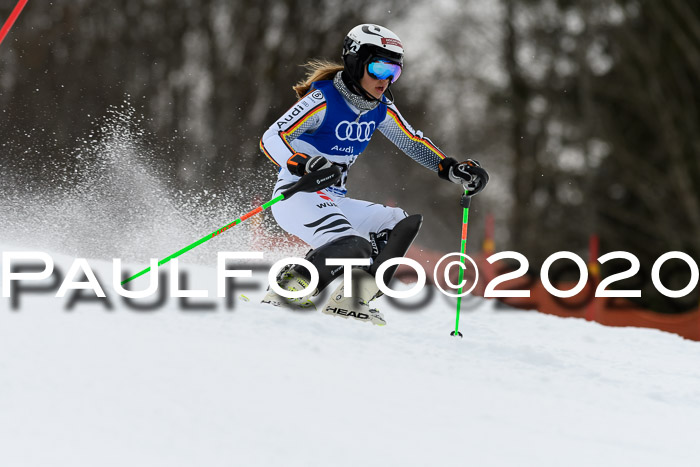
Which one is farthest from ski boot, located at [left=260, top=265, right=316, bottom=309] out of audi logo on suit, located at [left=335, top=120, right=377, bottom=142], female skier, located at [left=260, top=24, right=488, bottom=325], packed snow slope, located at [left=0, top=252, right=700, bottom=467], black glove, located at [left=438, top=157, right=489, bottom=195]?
black glove, located at [left=438, top=157, right=489, bottom=195]

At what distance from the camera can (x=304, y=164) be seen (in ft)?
15.2

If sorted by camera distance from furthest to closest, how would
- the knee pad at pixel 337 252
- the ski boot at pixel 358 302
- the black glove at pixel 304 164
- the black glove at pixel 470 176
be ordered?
the black glove at pixel 470 176 < the ski boot at pixel 358 302 < the knee pad at pixel 337 252 < the black glove at pixel 304 164

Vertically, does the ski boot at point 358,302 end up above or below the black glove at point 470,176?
below

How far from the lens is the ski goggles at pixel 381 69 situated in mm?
4879

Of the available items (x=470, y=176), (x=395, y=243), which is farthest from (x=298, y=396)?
(x=470, y=176)

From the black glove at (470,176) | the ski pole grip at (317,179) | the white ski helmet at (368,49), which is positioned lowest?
the ski pole grip at (317,179)

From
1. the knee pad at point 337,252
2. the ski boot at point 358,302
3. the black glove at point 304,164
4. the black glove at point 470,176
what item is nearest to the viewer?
the black glove at point 304,164

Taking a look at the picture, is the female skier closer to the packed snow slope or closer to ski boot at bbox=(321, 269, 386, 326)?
ski boot at bbox=(321, 269, 386, 326)

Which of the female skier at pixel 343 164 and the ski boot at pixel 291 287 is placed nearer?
the female skier at pixel 343 164

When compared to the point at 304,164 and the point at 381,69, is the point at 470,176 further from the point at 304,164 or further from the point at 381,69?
the point at 304,164

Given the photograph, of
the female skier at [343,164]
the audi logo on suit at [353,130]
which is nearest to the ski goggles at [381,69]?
the female skier at [343,164]

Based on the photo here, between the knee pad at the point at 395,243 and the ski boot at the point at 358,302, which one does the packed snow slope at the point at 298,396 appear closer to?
the ski boot at the point at 358,302

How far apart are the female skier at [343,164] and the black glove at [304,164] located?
2 centimetres

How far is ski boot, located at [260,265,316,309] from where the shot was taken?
5.02 meters
